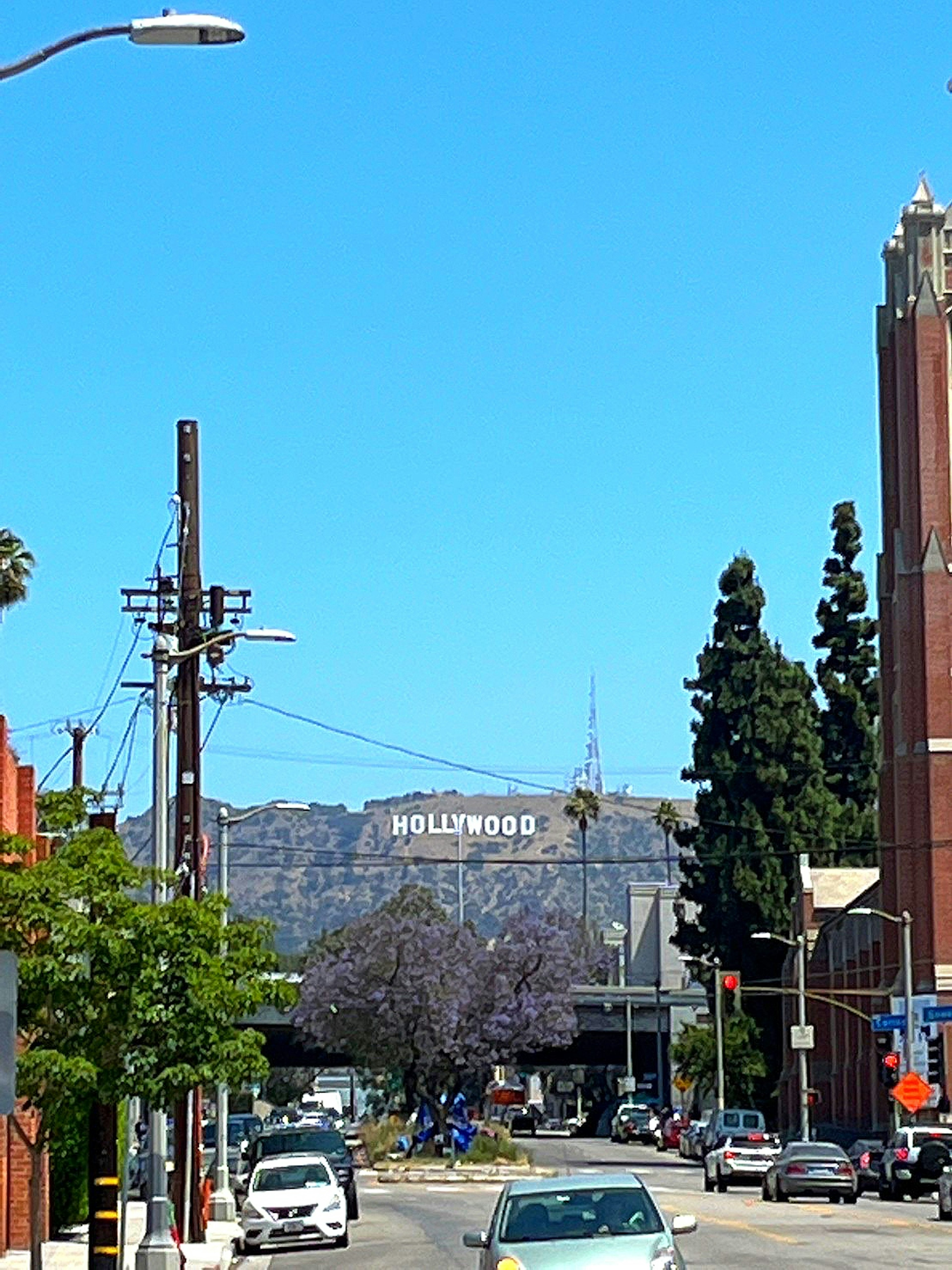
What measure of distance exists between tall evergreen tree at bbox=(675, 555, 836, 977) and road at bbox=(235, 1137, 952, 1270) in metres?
35.9

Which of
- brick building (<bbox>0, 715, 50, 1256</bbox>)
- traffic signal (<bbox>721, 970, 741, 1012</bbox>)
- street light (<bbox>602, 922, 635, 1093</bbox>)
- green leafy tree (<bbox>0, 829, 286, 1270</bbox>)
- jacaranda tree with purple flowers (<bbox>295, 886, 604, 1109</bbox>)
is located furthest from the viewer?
street light (<bbox>602, 922, 635, 1093</bbox>)

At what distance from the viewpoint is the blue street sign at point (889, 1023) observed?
234 feet

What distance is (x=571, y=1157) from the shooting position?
273 ft

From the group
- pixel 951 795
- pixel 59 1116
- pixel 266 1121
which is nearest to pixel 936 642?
pixel 951 795

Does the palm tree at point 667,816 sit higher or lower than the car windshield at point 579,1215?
higher

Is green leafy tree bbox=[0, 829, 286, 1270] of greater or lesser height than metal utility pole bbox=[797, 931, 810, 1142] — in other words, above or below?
above

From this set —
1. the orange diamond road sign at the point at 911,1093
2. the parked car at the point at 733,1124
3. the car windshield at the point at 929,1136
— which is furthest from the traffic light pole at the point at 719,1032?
the car windshield at the point at 929,1136

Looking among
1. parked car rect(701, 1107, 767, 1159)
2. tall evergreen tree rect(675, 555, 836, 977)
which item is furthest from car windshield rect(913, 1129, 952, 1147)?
tall evergreen tree rect(675, 555, 836, 977)

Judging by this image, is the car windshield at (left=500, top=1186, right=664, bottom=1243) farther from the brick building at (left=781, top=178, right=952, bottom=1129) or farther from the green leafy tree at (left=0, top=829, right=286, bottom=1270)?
the brick building at (left=781, top=178, right=952, bottom=1129)

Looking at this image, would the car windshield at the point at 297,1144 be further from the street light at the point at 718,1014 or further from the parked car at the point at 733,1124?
the street light at the point at 718,1014

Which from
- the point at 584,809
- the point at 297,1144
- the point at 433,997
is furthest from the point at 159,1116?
the point at 584,809

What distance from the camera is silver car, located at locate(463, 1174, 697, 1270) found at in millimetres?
18641

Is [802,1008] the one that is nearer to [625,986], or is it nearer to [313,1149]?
[313,1149]

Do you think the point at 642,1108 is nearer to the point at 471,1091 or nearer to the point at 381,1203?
the point at 471,1091
